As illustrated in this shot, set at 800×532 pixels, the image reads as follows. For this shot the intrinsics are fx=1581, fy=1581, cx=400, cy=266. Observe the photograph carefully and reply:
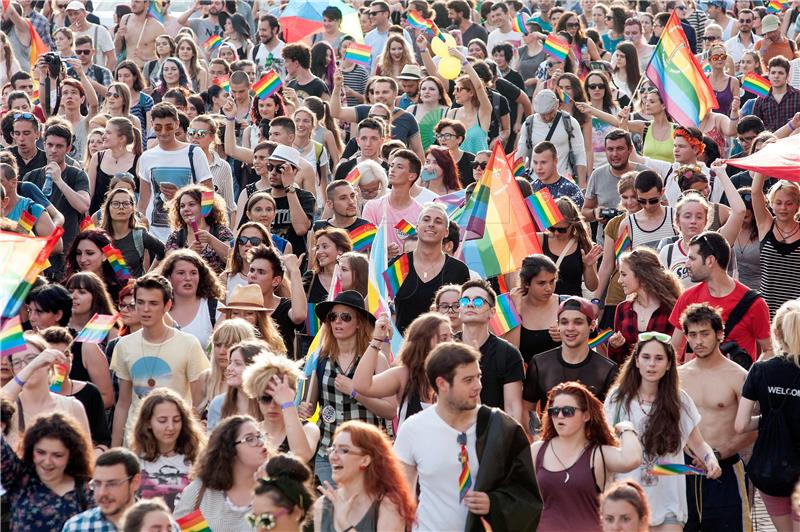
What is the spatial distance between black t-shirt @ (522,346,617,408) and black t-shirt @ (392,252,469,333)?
1314 millimetres

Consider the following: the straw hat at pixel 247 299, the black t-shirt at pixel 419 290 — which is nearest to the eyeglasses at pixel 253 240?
the straw hat at pixel 247 299

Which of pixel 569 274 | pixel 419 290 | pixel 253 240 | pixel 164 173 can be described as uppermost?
pixel 164 173

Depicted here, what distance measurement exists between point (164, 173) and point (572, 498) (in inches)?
233

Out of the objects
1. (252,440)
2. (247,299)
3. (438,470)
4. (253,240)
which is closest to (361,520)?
(438,470)

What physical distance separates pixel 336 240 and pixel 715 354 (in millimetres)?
2883

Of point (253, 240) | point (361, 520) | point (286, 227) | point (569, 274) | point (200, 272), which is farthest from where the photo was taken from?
point (286, 227)

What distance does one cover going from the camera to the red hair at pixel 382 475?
21.4 ft

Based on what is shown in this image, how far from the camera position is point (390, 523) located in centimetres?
650

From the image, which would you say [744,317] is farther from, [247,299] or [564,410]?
[247,299]

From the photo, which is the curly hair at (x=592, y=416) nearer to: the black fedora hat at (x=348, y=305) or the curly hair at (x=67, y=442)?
the black fedora hat at (x=348, y=305)

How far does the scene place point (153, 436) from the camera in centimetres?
745

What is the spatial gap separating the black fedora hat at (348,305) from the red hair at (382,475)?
1936mm

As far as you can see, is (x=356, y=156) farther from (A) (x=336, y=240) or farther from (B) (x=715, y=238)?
(B) (x=715, y=238)

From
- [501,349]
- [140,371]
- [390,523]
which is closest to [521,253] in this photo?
[501,349]
